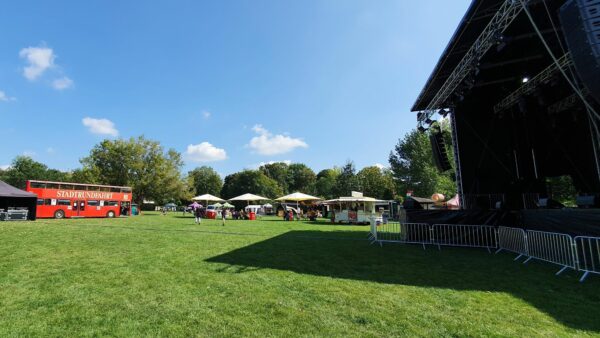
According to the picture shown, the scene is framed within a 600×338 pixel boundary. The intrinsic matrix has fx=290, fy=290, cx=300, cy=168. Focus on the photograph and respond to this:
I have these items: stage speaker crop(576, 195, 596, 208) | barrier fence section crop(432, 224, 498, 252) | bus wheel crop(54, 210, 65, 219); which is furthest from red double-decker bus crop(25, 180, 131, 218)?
stage speaker crop(576, 195, 596, 208)

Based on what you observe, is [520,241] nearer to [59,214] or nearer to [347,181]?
[59,214]

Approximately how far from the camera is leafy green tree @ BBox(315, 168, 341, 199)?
57.9 meters

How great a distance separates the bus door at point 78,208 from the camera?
2467 cm

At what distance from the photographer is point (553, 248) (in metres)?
7.02

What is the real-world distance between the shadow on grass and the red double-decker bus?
23019mm

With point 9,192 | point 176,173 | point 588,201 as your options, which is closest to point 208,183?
point 176,173

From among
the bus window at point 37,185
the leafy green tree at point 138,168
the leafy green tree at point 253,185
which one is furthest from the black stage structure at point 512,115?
the leafy green tree at point 253,185

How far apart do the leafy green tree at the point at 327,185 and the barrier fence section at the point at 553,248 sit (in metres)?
45.5

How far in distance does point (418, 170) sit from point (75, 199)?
38.0m

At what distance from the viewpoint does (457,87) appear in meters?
12.3

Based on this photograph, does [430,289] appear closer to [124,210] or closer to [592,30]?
[592,30]

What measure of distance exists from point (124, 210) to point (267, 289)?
31541 millimetres

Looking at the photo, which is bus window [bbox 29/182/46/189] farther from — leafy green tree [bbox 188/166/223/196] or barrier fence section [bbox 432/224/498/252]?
leafy green tree [bbox 188/166/223/196]

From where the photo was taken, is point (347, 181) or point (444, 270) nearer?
point (444, 270)
